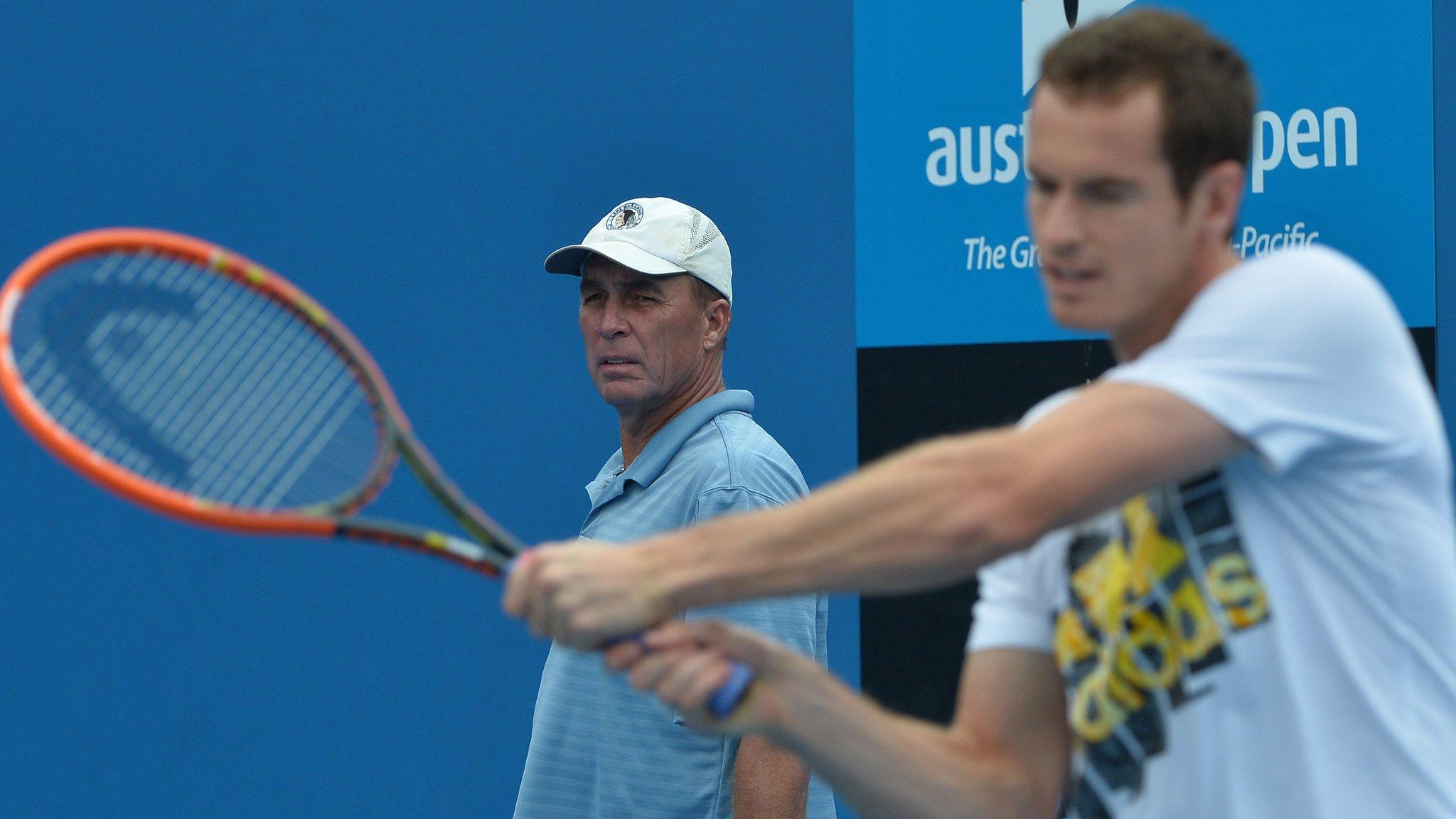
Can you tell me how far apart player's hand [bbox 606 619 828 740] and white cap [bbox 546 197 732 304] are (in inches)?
49.0

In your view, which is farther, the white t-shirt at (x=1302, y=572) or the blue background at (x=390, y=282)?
the blue background at (x=390, y=282)

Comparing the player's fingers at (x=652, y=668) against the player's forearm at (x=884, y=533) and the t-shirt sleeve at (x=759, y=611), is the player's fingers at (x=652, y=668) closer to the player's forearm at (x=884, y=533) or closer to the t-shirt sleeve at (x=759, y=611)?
the player's forearm at (x=884, y=533)

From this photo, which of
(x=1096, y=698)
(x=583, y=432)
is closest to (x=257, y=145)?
(x=583, y=432)

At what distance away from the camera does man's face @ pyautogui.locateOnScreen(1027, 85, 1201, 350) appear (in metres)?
1.29

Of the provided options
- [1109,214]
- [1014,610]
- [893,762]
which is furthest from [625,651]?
[1109,214]

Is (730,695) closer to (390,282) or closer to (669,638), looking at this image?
(669,638)

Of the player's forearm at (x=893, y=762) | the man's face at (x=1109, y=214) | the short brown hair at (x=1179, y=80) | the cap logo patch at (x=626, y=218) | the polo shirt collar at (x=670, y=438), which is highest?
the cap logo patch at (x=626, y=218)

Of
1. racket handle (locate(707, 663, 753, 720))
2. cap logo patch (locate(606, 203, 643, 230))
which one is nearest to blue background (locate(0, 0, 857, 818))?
cap logo patch (locate(606, 203, 643, 230))

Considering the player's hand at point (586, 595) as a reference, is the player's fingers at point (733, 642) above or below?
below

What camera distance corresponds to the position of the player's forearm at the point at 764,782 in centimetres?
230

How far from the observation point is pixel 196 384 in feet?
7.79

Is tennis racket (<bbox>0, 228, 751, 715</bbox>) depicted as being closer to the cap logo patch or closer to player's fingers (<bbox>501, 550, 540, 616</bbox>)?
player's fingers (<bbox>501, 550, 540, 616</bbox>)

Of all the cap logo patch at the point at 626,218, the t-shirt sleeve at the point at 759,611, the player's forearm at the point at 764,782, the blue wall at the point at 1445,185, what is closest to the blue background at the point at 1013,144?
the blue wall at the point at 1445,185

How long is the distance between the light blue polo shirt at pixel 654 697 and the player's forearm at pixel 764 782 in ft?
0.10
